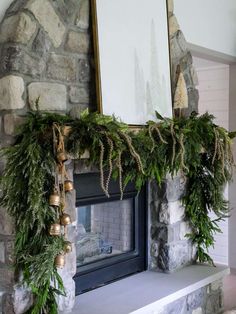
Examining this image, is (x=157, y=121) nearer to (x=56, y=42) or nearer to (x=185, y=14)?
(x=56, y=42)

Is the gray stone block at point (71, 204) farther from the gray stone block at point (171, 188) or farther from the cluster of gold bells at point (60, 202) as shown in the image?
the gray stone block at point (171, 188)

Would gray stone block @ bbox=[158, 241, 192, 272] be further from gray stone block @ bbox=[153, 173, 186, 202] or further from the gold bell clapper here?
the gold bell clapper

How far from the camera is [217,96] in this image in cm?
482

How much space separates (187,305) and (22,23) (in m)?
2.07

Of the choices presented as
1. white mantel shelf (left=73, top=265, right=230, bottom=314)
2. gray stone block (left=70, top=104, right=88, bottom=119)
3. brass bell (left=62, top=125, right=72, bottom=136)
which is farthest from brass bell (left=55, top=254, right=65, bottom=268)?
gray stone block (left=70, top=104, right=88, bottom=119)

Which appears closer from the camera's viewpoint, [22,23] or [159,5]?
[22,23]

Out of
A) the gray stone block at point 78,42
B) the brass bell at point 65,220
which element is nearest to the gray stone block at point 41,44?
the gray stone block at point 78,42

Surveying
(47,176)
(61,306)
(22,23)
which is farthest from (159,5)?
(61,306)

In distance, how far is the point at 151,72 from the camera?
2.94 meters

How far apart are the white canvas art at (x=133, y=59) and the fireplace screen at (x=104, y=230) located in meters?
0.64

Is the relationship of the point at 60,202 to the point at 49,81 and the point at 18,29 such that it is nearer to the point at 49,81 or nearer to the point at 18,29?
the point at 49,81

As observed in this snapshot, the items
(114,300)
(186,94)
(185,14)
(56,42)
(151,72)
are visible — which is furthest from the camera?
(185,14)

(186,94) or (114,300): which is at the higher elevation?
(186,94)

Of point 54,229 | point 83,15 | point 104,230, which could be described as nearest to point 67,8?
point 83,15
